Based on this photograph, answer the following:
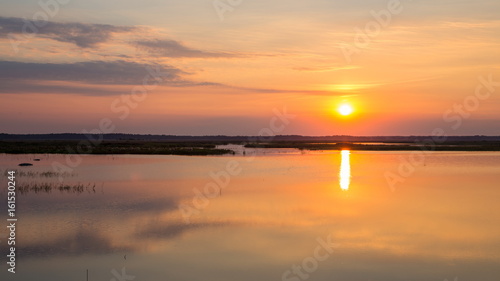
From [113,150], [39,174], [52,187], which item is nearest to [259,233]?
[52,187]

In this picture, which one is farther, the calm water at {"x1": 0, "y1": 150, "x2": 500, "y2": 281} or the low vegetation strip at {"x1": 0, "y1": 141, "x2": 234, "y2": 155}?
the low vegetation strip at {"x1": 0, "y1": 141, "x2": 234, "y2": 155}

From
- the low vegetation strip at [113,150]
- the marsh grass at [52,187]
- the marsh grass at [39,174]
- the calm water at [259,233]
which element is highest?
the low vegetation strip at [113,150]

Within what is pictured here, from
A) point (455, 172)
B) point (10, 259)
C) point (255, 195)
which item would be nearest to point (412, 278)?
point (10, 259)

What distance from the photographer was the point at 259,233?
47.8ft

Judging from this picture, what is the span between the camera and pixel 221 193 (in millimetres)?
23250

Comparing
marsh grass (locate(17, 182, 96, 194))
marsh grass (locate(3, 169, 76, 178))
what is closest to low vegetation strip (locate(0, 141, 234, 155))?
marsh grass (locate(3, 169, 76, 178))

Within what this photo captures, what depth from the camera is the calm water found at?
11039 mm

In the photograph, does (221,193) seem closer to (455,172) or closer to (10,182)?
(10,182)

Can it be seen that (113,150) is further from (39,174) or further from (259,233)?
(259,233)

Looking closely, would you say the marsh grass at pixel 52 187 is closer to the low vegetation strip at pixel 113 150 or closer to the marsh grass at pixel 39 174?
the marsh grass at pixel 39 174

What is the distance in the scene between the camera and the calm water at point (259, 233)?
435 inches

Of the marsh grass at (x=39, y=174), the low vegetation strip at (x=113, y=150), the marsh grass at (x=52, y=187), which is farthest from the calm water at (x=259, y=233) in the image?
the low vegetation strip at (x=113, y=150)

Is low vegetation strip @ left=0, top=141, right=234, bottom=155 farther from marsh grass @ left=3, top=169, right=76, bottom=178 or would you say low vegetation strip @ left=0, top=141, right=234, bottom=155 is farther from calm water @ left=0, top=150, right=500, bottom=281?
calm water @ left=0, top=150, right=500, bottom=281

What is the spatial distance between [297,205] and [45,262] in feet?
35.9
